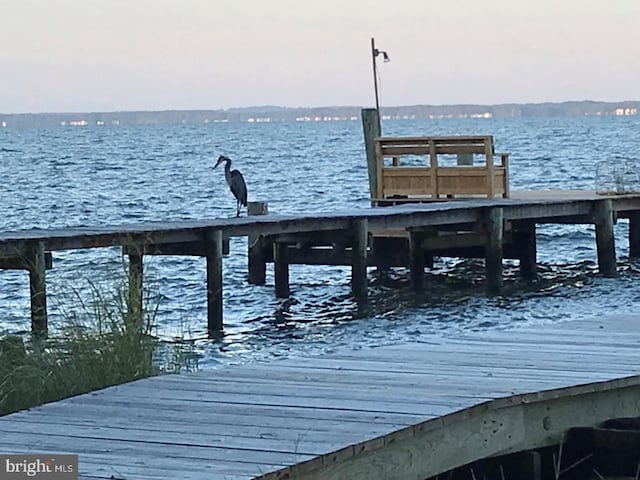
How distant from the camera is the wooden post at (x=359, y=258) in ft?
55.6

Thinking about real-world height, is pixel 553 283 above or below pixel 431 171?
below

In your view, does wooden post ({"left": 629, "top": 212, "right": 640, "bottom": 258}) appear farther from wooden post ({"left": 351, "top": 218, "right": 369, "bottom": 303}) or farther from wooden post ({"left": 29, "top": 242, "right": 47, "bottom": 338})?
wooden post ({"left": 29, "top": 242, "right": 47, "bottom": 338})

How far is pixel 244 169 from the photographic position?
6931cm

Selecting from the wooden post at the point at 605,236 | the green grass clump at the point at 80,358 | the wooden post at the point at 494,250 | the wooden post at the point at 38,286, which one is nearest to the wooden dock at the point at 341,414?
the green grass clump at the point at 80,358

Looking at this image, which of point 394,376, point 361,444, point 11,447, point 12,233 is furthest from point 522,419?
point 12,233

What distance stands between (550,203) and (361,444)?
549 inches

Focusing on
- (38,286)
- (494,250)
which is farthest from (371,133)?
(38,286)

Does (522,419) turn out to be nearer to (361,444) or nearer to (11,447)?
(361,444)

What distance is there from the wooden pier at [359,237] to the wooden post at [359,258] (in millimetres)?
13

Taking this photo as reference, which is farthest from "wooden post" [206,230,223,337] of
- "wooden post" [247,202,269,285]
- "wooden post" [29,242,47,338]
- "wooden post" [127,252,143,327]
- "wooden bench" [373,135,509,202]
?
"wooden bench" [373,135,509,202]

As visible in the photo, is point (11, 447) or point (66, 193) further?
point (66, 193)

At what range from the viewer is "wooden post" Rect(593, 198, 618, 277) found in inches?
774

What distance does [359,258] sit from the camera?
17.2 meters

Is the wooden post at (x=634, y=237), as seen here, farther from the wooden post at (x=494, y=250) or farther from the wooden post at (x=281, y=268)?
the wooden post at (x=281, y=268)
